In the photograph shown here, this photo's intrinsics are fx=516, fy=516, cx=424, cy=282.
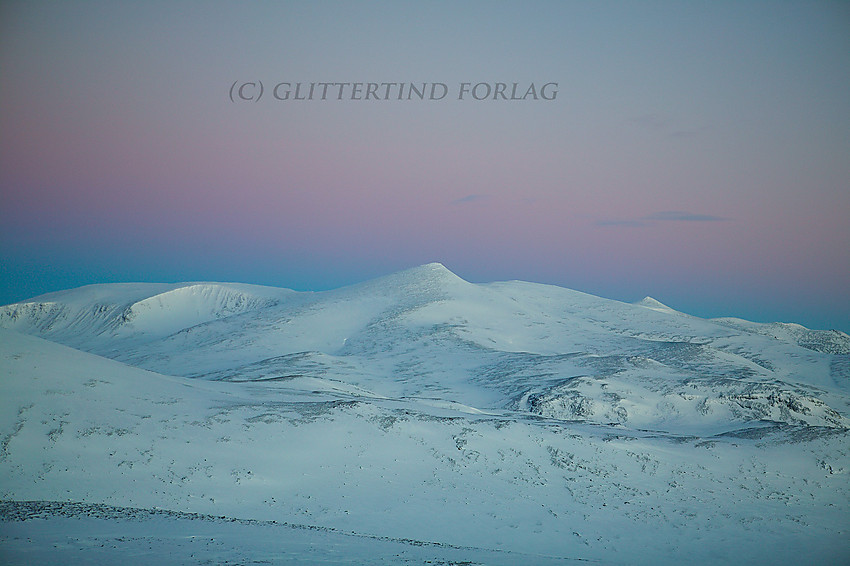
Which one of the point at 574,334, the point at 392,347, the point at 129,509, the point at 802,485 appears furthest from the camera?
the point at 574,334

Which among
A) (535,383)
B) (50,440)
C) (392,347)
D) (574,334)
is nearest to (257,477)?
(50,440)

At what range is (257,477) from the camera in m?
21.8

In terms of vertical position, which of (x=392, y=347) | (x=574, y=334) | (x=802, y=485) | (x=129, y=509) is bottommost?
(x=129, y=509)

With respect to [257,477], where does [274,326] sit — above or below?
above

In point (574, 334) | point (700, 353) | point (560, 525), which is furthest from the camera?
point (574, 334)

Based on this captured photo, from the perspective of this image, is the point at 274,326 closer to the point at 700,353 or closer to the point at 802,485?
Result: the point at 700,353

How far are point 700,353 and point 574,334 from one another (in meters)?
22.3

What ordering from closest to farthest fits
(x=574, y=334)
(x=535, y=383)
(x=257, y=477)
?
(x=257, y=477)
(x=535, y=383)
(x=574, y=334)

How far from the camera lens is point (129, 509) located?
1705 centimetres

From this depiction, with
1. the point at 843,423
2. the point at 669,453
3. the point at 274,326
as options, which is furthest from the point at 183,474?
the point at 274,326

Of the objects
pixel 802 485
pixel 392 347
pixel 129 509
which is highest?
pixel 392 347

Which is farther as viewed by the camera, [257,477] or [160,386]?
[160,386]

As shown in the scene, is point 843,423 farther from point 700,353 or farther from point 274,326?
point 274,326

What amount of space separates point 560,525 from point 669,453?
37.2 feet
